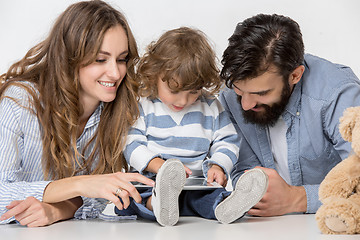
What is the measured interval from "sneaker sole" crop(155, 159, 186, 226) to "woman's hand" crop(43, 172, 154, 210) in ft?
0.32

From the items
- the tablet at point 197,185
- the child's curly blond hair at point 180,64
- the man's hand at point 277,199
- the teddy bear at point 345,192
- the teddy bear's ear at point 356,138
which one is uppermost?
the child's curly blond hair at point 180,64

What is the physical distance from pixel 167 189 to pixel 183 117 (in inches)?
25.5

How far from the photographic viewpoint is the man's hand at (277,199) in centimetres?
231

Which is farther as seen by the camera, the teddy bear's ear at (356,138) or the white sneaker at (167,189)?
the white sneaker at (167,189)

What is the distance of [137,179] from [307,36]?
2.26 metres

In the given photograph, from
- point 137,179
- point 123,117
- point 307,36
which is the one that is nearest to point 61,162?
point 123,117

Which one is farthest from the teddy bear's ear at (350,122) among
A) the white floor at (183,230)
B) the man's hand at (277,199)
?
the man's hand at (277,199)

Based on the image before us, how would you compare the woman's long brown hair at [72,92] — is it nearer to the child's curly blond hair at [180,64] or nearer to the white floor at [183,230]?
the child's curly blond hair at [180,64]

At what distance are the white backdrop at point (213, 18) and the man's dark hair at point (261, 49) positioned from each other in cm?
131

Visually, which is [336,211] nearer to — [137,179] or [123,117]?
[137,179]

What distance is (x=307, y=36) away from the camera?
3.94m

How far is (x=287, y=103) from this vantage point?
2.59 meters

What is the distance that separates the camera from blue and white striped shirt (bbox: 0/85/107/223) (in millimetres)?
2240

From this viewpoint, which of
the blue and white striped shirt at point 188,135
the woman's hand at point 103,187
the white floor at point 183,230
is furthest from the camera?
the blue and white striped shirt at point 188,135
